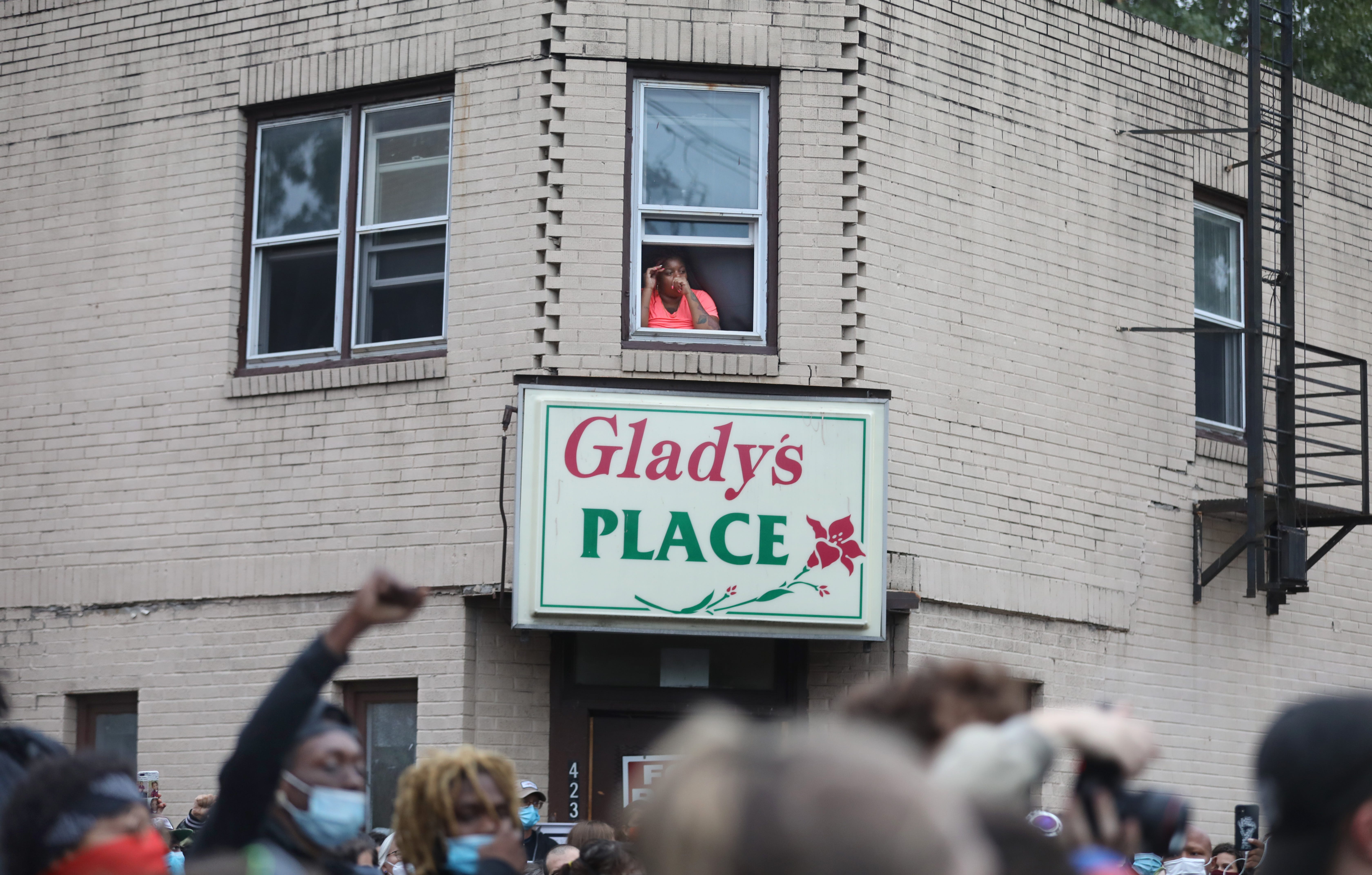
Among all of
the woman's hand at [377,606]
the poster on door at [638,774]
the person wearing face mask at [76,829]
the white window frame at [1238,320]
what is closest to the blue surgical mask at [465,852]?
the woman's hand at [377,606]

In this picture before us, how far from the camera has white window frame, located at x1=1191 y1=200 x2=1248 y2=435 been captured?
483 inches

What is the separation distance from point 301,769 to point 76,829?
24.0 inches

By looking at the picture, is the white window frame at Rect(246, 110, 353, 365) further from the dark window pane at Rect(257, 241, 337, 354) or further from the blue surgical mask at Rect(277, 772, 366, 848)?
the blue surgical mask at Rect(277, 772, 366, 848)

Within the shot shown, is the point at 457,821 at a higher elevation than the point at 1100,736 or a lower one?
lower

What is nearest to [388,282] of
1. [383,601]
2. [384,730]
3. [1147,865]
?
[384,730]

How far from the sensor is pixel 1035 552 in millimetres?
10938

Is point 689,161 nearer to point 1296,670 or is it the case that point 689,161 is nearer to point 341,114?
point 341,114

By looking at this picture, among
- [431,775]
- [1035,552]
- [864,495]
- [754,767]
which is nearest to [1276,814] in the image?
[754,767]

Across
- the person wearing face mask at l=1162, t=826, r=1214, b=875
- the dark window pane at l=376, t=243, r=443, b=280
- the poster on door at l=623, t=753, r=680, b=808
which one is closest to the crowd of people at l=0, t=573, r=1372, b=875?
the person wearing face mask at l=1162, t=826, r=1214, b=875

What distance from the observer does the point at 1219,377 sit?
12.5 metres

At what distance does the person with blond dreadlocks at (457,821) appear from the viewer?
371cm

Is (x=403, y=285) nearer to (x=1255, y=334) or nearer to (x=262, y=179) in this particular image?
(x=262, y=179)

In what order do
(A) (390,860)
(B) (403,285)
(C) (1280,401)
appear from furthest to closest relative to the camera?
(C) (1280,401)
(B) (403,285)
(A) (390,860)

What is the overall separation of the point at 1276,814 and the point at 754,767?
146 centimetres
